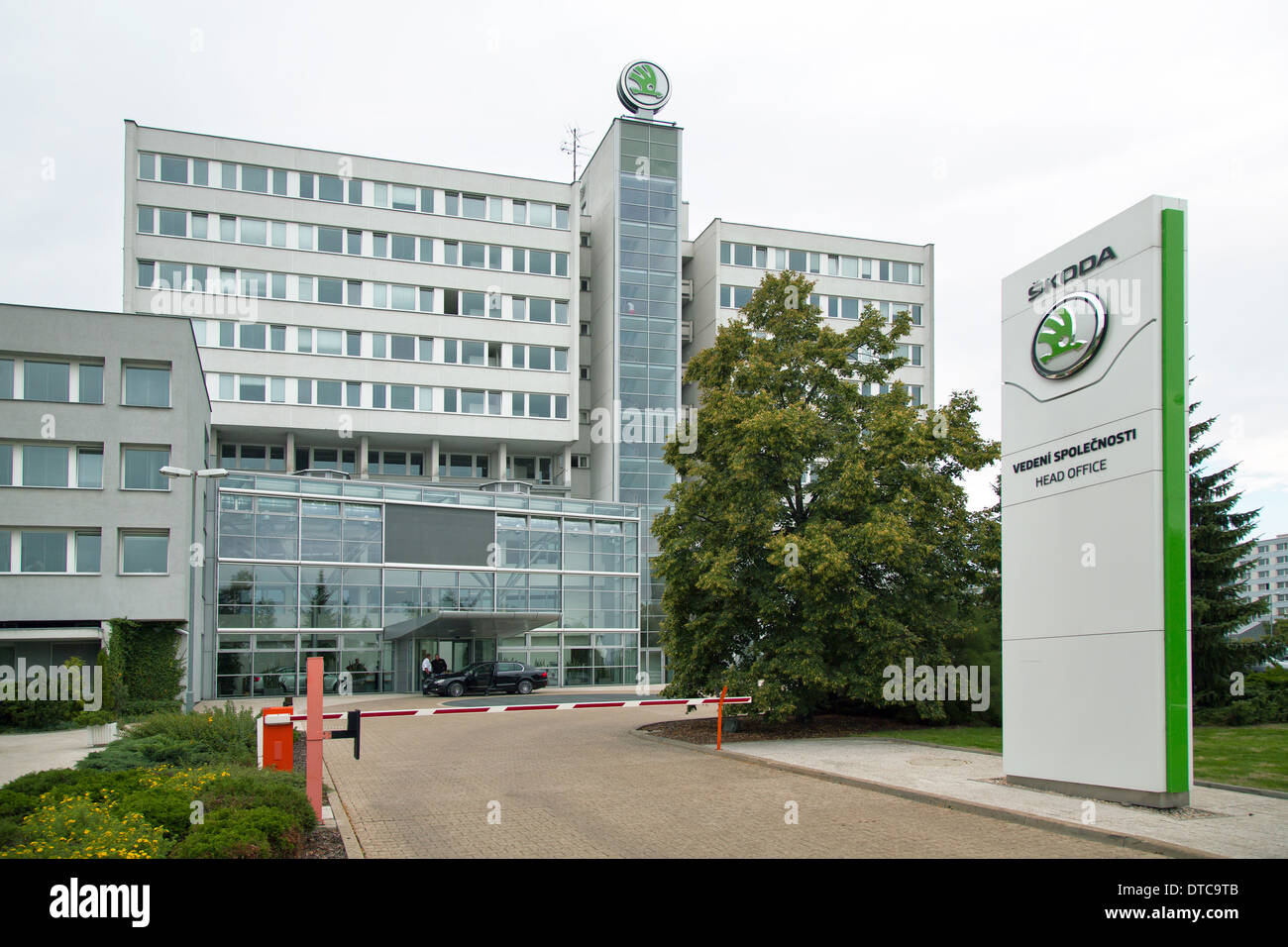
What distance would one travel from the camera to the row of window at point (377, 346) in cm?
5091

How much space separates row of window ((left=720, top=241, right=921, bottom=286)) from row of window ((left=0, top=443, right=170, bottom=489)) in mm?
38390

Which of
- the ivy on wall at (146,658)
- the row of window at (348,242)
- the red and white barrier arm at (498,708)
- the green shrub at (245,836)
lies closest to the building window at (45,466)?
the ivy on wall at (146,658)

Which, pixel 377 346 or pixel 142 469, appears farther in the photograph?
pixel 377 346

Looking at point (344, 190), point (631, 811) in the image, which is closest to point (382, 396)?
point (344, 190)

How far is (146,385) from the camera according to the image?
33594 millimetres

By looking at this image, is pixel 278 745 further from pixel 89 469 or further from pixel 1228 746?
pixel 89 469

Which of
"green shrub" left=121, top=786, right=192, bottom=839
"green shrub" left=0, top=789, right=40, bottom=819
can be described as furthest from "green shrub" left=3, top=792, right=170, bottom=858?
"green shrub" left=0, top=789, right=40, bottom=819

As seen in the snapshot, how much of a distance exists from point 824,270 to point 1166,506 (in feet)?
184

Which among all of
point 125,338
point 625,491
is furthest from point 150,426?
point 625,491

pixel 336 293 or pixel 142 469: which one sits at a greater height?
pixel 336 293

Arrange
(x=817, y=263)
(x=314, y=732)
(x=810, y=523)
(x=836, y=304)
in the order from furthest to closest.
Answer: (x=836, y=304) → (x=817, y=263) → (x=810, y=523) → (x=314, y=732)

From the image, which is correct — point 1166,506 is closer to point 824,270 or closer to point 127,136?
point 127,136

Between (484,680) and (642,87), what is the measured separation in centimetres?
3679

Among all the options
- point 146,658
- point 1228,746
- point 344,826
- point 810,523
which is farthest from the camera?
point 146,658
